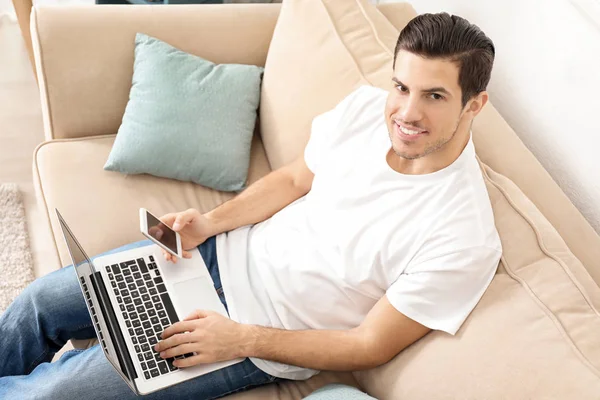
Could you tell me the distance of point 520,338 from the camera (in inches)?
44.8

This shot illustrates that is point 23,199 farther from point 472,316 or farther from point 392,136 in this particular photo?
point 472,316

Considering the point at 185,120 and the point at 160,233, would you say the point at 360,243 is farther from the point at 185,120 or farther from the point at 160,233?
the point at 185,120

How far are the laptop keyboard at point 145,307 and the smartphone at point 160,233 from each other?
8 centimetres

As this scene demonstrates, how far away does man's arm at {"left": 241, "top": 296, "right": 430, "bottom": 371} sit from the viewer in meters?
1.25

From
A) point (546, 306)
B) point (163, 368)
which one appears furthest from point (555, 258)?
point (163, 368)

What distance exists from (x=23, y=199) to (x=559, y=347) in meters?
1.94

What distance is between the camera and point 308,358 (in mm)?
1318

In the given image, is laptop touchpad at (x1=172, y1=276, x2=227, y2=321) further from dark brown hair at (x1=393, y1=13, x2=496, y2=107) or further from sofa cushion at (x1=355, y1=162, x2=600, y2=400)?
dark brown hair at (x1=393, y1=13, x2=496, y2=107)

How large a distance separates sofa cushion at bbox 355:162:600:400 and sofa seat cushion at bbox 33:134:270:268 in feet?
2.54

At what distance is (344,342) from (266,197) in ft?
1.58

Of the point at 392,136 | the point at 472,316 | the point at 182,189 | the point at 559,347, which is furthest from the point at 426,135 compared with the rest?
the point at 182,189

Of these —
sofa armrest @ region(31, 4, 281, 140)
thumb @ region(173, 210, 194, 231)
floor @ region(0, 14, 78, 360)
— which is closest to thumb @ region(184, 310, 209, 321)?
thumb @ region(173, 210, 194, 231)

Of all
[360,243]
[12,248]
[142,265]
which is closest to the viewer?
[360,243]

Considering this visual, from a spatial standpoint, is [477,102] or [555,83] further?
[555,83]
